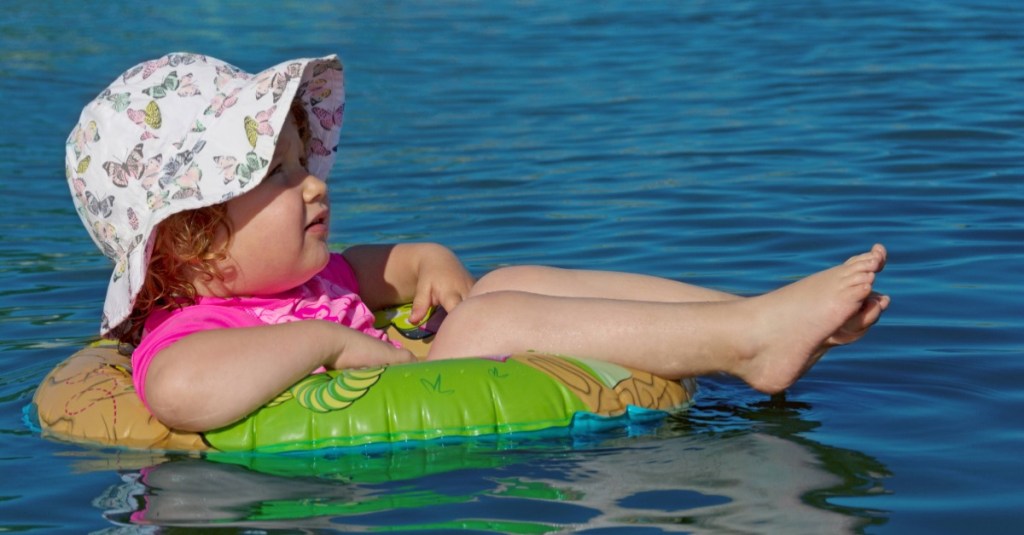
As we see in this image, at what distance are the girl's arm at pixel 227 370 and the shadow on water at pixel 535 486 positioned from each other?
14cm

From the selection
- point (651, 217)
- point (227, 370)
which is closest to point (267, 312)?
point (227, 370)

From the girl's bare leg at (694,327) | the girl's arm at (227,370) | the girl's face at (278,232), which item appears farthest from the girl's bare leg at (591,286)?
the girl's arm at (227,370)

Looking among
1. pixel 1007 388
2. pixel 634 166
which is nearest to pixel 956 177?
pixel 634 166

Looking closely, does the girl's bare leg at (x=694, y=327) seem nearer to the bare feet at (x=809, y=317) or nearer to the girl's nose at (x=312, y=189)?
the bare feet at (x=809, y=317)

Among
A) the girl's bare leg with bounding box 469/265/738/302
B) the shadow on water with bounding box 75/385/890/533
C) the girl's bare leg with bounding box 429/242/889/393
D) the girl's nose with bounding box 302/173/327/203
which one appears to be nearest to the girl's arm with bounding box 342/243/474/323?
the girl's bare leg with bounding box 469/265/738/302

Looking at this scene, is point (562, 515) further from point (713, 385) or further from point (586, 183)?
point (586, 183)

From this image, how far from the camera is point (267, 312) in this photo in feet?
14.1

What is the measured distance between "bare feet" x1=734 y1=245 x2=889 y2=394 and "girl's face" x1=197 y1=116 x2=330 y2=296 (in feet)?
4.05

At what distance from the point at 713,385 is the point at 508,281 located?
2.39ft

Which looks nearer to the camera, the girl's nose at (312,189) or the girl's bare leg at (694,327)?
the girl's bare leg at (694,327)

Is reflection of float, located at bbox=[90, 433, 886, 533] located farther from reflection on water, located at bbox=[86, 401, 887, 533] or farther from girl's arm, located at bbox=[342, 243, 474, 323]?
girl's arm, located at bbox=[342, 243, 474, 323]

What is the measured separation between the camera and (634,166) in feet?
26.9

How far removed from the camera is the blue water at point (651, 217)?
11.3 feet

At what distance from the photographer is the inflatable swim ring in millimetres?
3846
